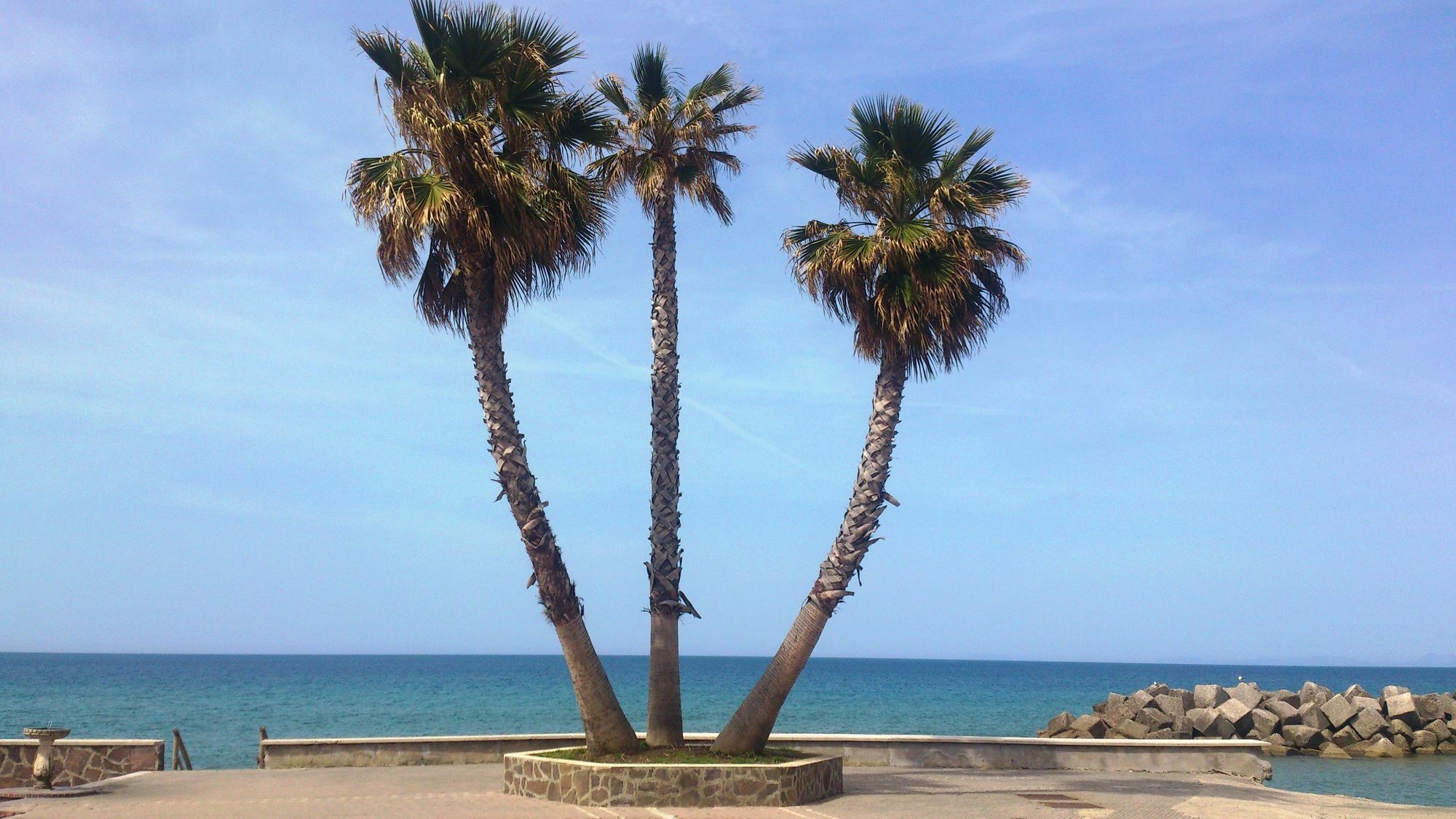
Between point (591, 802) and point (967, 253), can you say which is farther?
point (967, 253)

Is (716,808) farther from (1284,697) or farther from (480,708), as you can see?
(480,708)

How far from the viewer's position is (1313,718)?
31.0 m

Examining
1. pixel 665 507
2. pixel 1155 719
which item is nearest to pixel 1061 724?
pixel 1155 719

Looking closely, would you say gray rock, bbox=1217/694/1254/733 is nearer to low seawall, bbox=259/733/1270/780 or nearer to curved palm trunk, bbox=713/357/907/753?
low seawall, bbox=259/733/1270/780

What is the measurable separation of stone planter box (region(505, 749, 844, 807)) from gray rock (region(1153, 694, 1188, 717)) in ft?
65.9

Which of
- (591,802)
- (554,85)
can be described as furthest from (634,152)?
(591,802)

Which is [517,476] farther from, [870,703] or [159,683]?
[159,683]

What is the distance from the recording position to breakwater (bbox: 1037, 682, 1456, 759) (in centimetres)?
2977

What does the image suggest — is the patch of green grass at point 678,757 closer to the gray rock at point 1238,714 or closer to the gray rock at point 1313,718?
the gray rock at point 1238,714

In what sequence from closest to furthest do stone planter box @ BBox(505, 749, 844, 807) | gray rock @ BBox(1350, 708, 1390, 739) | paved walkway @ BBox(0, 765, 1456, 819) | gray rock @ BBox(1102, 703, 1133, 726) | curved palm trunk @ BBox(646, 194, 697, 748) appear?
paved walkway @ BBox(0, 765, 1456, 819)
stone planter box @ BBox(505, 749, 844, 807)
curved palm trunk @ BBox(646, 194, 697, 748)
gray rock @ BBox(1350, 708, 1390, 739)
gray rock @ BBox(1102, 703, 1133, 726)

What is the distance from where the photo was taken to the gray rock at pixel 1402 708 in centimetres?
3094

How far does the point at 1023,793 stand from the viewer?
15.4 m

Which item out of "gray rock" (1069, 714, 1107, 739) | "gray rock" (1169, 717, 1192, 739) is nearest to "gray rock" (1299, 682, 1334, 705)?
"gray rock" (1169, 717, 1192, 739)

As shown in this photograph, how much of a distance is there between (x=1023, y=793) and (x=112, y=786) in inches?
483
